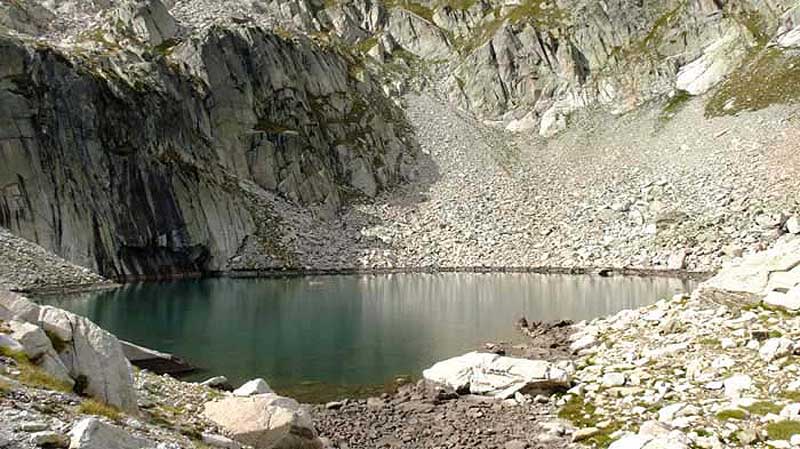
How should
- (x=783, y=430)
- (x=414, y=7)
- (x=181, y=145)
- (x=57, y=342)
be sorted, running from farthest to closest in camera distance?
(x=414, y=7) → (x=181, y=145) → (x=783, y=430) → (x=57, y=342)

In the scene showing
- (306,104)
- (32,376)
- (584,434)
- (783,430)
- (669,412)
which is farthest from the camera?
(306,104)

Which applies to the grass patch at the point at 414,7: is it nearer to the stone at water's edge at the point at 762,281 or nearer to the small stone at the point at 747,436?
the stone at water's edge at the point at 762,281

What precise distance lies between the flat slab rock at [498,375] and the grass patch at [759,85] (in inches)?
3757

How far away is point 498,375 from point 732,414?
9692mm

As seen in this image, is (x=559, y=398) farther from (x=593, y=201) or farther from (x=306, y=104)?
(x=306, y=104)

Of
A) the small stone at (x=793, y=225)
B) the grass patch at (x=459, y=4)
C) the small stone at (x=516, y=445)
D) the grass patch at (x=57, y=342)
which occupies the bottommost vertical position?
the small stone at (x=516, y=445)

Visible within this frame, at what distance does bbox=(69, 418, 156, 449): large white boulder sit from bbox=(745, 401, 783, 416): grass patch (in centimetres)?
1581

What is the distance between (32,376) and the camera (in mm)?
12719

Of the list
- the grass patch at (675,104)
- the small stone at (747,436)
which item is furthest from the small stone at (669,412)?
the grass patch at (675,104)

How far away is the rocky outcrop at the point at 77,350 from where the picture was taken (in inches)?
559

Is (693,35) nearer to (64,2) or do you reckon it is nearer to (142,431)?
(64,2)

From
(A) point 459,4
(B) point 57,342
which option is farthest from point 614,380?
(A) point 459,4

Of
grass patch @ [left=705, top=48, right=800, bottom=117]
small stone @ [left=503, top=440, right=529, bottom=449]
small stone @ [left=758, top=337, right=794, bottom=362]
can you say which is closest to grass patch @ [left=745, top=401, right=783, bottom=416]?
small stone @ [left=758, top=337, right=794, bottom=362]

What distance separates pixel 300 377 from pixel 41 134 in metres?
65.5
